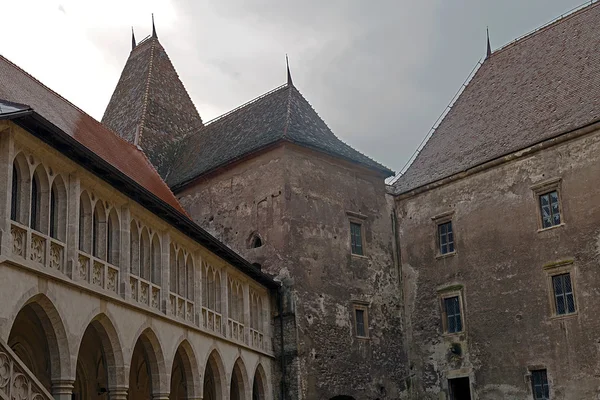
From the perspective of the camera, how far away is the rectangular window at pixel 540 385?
22094 millimetres

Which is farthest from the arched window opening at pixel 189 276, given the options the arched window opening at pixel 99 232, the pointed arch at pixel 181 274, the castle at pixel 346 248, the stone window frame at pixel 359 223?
the stone window frame at pixel 359 223

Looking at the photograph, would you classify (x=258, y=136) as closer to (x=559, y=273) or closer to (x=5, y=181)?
(x=559, y=273)

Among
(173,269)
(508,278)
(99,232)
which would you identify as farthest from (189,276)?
(508,278)

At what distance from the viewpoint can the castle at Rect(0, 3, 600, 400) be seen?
1731cm

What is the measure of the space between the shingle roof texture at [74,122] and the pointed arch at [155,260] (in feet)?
8.62

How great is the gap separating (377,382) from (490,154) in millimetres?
7589

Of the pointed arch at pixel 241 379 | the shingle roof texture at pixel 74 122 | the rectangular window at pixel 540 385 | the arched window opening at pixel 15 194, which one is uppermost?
the shingle roof texture at pixel 74 122

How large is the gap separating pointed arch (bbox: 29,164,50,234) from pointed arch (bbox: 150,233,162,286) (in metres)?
4.12

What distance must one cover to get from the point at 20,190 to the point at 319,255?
489 inches

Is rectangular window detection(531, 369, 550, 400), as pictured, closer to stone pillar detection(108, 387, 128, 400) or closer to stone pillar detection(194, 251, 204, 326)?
stone pillar detection(194, 251, 204, 326)

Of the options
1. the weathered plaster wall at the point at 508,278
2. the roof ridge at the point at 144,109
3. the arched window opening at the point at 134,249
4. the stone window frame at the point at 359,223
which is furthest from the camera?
the roof ridge at the point at 144,109

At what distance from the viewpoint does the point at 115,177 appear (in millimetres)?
15188

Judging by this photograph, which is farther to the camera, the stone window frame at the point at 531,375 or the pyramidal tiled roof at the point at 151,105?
the pyramidal tiled roof at the point at 151,105

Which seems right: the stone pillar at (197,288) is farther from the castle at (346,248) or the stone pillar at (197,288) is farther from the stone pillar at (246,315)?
the stone pillar at (246,315)
